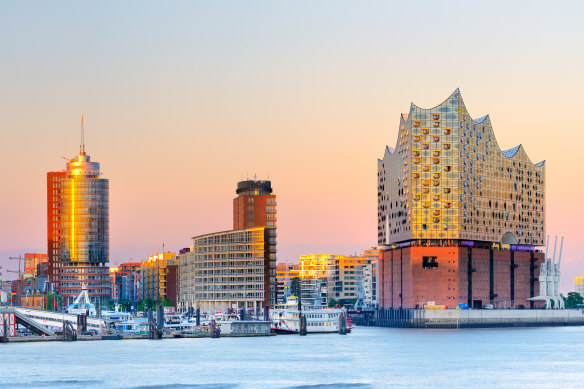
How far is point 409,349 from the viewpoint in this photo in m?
176

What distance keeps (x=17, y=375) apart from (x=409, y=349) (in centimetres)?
6976

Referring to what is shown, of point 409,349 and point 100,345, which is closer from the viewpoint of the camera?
point 409,349

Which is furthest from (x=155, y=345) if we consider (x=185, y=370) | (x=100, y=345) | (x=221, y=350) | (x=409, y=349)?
(x=185, y=370)

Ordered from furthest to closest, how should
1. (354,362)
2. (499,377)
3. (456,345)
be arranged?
(456,345) → (354,362) → (499,377)

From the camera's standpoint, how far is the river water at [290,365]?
119562mm

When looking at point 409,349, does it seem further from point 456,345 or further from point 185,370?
point 185,370

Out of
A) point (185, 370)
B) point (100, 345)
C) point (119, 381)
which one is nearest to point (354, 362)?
point (185, 370)

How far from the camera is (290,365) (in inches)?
5497

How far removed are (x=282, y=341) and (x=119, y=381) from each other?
3027 inches

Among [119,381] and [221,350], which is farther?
[221,350]

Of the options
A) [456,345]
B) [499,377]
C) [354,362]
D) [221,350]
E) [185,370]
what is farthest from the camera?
[456,345]

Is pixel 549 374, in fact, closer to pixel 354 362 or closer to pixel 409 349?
pixel 354 362

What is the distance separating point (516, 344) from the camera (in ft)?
634

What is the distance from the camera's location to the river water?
11956 centimetres
